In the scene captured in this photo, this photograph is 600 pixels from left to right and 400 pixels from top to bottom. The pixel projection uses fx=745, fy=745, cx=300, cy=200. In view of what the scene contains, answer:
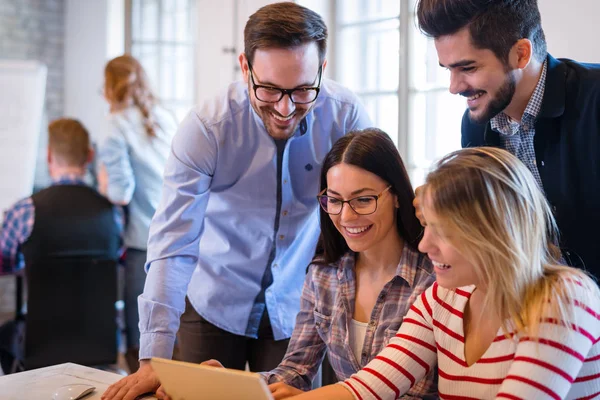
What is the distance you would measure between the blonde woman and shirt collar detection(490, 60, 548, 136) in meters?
0.39

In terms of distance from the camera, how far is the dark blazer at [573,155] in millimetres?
1635

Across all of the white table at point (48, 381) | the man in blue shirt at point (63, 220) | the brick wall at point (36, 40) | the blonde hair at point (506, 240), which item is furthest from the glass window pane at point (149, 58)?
the blonde hair at point (506, 240)

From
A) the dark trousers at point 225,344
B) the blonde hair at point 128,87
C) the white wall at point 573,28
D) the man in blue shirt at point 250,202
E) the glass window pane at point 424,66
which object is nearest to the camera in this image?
the man in blue shirt at point 250,202

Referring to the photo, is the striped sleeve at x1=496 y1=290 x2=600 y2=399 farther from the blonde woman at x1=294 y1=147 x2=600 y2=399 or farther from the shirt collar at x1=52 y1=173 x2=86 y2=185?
the shirt collar at x1=52 y1=173 x2=86 y2=185

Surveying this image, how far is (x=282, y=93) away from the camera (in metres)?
1.78

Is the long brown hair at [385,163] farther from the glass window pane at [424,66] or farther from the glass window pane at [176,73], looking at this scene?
the glass window pane at [176,73]

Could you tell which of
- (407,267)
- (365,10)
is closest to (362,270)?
(407,267)

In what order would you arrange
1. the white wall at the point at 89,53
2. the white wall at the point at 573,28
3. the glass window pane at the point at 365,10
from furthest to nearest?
the white wall at the point at 89,53 → the glass window pane at the point at 365,10 → the white wall at the point at 573,28

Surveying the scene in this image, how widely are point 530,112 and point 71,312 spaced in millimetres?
2170

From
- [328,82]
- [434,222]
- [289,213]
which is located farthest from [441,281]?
[328,82]

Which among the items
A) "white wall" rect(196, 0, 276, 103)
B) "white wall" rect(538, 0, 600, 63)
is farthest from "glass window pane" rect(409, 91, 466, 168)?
"white wall" rect(196, 0, 276, 103)

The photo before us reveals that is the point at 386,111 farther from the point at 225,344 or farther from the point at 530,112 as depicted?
the point at 530,112

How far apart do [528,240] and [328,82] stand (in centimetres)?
97

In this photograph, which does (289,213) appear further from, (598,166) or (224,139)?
(598,166)
